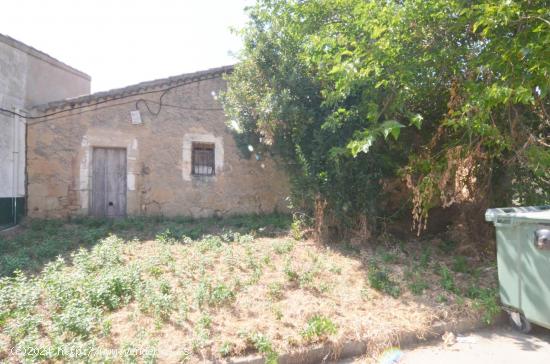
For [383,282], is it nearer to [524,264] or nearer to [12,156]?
[524,264]

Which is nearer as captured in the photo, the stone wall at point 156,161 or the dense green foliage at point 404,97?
the dense green foliage at point 404,97

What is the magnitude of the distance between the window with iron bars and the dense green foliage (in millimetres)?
1960

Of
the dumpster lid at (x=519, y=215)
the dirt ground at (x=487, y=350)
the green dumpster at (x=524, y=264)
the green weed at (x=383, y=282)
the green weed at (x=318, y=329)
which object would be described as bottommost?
the dirt ground at (x=487, y=350)

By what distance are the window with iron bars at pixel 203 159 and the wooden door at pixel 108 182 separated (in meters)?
1.64

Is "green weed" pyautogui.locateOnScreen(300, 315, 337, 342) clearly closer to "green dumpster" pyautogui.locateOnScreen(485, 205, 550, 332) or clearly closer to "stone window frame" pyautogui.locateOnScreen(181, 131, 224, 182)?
"green dumpster" pyautogui.locateOnScreen(485, 205, 550, 332)

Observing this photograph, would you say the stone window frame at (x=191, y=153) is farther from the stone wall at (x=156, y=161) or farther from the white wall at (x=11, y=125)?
the white wall at (x=11, y=125)

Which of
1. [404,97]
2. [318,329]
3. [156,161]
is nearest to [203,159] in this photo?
[156,161]

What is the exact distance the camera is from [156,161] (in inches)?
311

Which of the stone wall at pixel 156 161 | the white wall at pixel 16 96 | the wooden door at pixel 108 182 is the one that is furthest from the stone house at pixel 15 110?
the wooden door at pixel 108 182

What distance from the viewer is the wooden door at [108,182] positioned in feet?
25.7

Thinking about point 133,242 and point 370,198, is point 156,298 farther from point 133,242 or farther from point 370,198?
point 370,198

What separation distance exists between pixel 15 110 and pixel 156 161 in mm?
3062

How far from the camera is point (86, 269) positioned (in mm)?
4395

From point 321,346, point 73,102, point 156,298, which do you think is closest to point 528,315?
point 321,346
